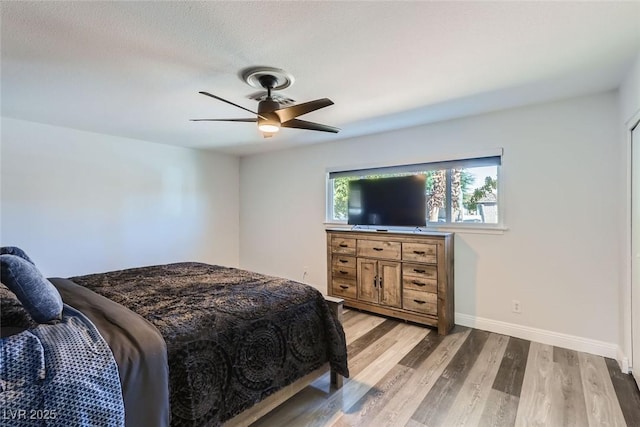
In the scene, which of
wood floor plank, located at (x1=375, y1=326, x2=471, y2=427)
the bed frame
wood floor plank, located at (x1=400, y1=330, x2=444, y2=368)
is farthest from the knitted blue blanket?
wood floor plank, located at (x1=400, y1=330, x2=444, y2=368)

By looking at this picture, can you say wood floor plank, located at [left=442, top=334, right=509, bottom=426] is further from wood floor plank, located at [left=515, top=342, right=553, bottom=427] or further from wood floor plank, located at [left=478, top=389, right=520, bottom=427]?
wood floor plank, located at [left=515, top=342, right=553, bottom=427]

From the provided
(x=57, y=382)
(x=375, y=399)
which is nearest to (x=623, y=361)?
(x=375, y=399)

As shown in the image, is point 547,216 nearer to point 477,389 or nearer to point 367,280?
point 477,389

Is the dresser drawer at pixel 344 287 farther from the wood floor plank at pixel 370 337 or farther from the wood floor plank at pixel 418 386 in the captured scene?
the wood floor plank at pixel 418 386

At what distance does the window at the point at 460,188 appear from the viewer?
3424 mm

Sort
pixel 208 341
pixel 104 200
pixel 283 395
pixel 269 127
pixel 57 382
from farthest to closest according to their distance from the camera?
pixel 104 200
pixel 269 127
pixel 283 395
pixel 208 341
pixel 57 382

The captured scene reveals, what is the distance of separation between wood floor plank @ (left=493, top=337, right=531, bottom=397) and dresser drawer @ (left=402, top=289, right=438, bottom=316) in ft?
2.42

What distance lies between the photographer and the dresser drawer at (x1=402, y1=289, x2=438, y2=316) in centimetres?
333

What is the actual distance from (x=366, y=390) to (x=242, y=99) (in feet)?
8.71

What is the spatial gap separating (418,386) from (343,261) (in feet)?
6.24

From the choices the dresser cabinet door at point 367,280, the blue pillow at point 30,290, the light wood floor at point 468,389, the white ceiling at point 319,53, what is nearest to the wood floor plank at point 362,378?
the light wood floor at point 468,389

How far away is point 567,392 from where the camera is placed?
2217 mm

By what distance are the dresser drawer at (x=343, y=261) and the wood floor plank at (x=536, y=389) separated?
1.99 m

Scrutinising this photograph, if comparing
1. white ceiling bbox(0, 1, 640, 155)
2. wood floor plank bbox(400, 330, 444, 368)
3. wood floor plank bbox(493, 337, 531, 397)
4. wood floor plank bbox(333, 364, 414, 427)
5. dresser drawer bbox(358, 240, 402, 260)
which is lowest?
wood floor plank bbox(333, 364, 414, 427)
